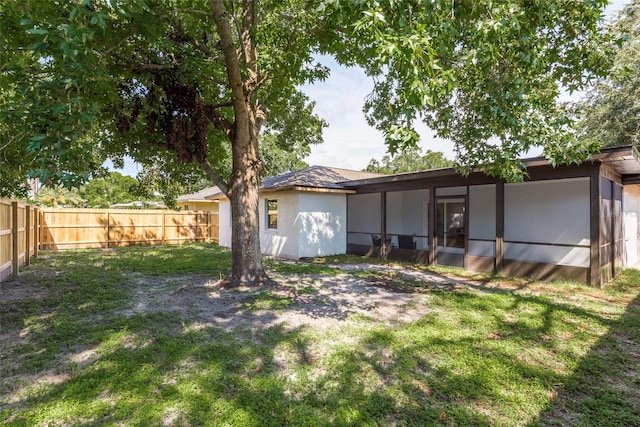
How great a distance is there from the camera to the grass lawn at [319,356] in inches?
114

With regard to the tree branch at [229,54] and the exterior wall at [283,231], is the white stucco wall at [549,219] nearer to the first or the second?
the exterior wall at [283,231]

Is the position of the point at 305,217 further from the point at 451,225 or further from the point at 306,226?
the point at 451,225

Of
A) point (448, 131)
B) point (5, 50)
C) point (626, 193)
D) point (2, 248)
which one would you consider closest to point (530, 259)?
point (626, 193)

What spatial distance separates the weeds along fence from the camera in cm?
1248

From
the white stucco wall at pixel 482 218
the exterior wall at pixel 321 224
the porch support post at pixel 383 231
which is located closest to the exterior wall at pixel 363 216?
the exterior wall at pixel 321 224

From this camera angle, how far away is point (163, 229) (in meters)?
17.3

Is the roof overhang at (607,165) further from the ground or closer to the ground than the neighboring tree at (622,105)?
closer to the ground

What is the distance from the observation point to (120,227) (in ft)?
52.4

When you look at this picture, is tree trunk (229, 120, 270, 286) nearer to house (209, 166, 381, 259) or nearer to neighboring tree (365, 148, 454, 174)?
house (209, 166, 381, 259)

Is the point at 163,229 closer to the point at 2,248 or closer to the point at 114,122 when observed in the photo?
the point at 2,248

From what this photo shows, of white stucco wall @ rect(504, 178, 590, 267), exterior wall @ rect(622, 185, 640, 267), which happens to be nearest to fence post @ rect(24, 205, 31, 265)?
white stucco wall @ rect(504, 178, 590, 267)

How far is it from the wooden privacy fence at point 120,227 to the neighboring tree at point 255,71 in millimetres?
8516

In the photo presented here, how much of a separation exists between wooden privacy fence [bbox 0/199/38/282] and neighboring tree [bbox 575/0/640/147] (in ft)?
61.2

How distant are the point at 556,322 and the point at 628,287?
4099 mm
